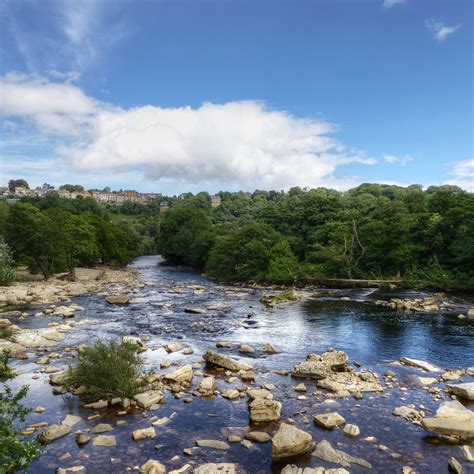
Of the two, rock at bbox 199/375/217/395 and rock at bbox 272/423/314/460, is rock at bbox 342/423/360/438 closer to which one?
rock at bbox 272/423/314/460

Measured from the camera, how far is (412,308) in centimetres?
2566

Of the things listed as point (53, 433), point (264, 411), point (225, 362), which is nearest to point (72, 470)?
point (53, 433)

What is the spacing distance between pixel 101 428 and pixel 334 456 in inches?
229

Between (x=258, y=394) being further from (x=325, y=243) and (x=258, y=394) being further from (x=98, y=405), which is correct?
(x=325, y=243)

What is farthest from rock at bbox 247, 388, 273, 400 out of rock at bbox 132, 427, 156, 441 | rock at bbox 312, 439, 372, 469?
rock at bbox 132, 427, 156, 441

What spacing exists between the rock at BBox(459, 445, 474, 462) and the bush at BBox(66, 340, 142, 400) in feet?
28.7

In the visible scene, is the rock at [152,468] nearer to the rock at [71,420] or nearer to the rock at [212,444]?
the rock at [212,444]

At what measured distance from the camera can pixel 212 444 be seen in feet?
31.8

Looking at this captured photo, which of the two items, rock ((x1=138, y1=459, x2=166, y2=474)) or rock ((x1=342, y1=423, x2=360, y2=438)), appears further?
rock ((x1=342, y1=423, x2=360, y2=438))

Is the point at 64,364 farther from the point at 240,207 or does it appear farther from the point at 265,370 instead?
the point at 240,207

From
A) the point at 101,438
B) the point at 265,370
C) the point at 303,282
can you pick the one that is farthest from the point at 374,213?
the point at 101,438

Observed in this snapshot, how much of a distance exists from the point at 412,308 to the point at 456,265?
13.2m

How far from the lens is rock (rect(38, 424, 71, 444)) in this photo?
31.6ft

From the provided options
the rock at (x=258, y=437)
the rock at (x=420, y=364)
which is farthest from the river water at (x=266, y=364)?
the rock at (x=420, y=364)
